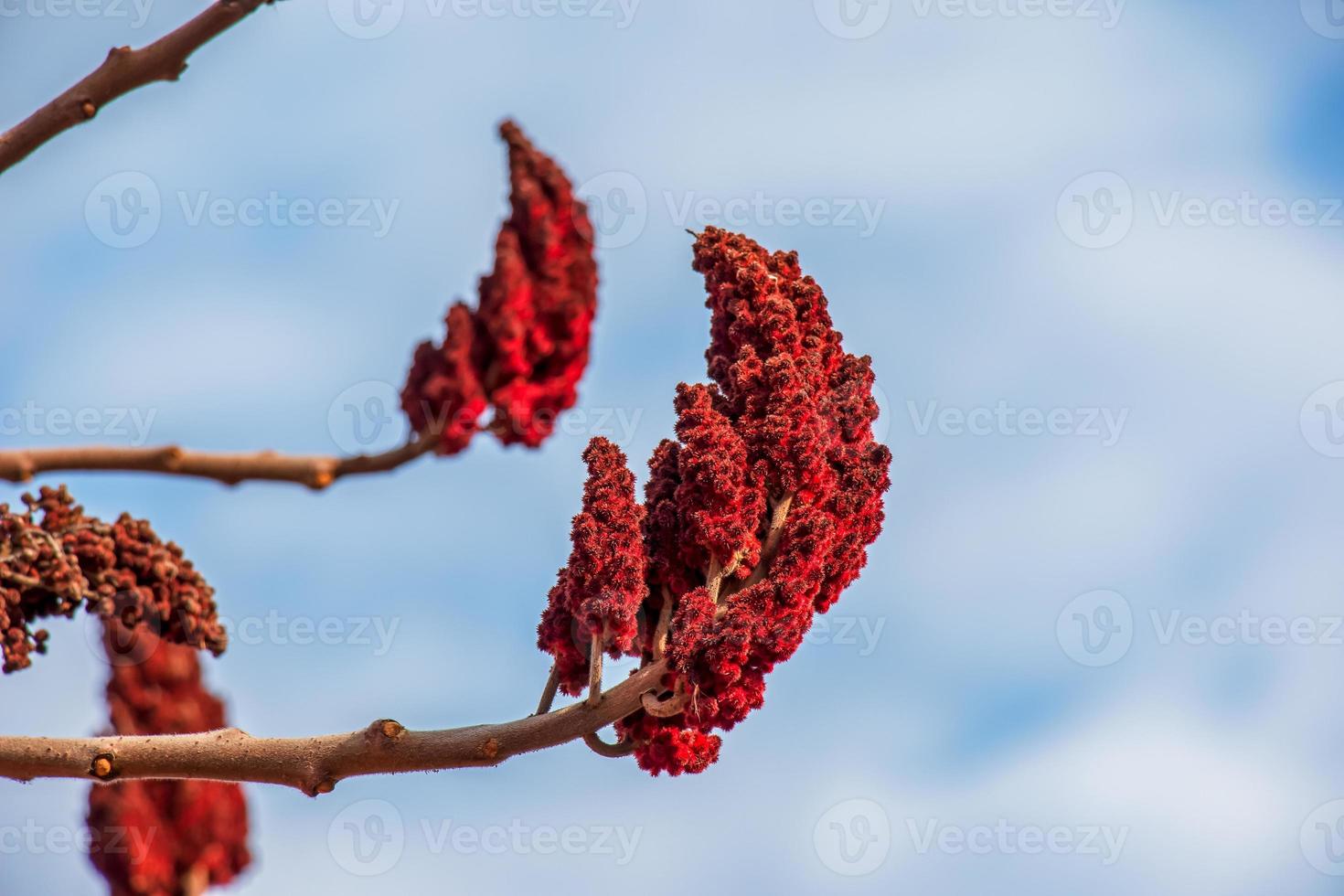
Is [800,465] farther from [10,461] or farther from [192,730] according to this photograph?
[10,461]

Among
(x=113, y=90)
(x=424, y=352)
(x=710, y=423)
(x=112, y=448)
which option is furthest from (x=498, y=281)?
(x=710, y=423)

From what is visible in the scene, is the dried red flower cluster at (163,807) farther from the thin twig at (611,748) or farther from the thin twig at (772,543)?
the thin twig at (772,543)

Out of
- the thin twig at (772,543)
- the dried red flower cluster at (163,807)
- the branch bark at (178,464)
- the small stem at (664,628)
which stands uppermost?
the thin twig at (772,543)

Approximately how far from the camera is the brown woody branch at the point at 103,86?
18.0 feet

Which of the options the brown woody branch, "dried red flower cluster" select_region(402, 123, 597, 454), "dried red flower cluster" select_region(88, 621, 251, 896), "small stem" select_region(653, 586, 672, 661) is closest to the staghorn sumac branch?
"dried red flower cluster" select_region(402, 123, 597, 454)

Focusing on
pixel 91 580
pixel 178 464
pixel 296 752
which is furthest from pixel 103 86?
pixel 296 752

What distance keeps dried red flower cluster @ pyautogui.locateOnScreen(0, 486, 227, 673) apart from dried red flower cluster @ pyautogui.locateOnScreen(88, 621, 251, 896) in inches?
6.2

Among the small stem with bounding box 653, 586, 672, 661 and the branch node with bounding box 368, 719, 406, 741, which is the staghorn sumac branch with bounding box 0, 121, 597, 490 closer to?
the branch node with bounding box 368, 719, 406, 741

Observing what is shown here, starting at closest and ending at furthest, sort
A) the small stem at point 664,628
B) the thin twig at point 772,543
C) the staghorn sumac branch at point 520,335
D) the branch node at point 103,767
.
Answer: the staghorn sumac branch at point 520,335
the branch node at point 103,767
the small stem at point 664,628
the thin twig at point 772,543

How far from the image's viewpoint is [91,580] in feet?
22.5

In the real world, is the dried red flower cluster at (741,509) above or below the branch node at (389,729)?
above

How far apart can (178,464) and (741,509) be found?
14.1 feet

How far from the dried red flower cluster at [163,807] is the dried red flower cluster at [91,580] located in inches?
6.2

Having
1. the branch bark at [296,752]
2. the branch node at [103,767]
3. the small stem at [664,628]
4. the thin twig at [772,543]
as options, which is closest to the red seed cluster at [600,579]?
the small stem at [664,628]
